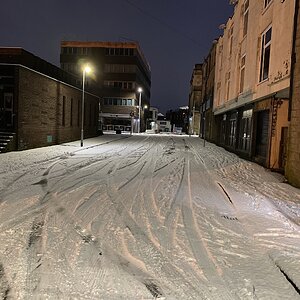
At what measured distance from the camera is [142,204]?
25.3 feet

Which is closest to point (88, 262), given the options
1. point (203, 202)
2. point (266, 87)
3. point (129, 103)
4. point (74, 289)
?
point (74, 289)

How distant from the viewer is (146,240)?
534 cm

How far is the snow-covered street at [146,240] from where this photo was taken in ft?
12.5

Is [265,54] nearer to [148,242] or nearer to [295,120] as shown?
[295,120]

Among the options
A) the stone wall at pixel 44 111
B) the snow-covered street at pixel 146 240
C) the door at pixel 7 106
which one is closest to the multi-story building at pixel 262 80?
the snow-covered street at pixel 146 240

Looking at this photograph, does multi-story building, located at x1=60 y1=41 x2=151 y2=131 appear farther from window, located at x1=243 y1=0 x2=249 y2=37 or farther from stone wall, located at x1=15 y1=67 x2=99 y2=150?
window, located at x1=243 y1=0 x2=249 y2=37

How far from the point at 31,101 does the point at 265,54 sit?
1370cm

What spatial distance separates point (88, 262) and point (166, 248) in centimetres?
120

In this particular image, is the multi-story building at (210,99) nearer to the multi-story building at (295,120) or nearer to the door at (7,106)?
the door at (7,106)

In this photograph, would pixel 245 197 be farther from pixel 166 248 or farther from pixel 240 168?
pixel 240 168

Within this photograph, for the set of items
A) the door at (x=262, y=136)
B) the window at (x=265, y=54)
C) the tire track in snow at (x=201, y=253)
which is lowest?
the tire track in snow at (x=201, y=253)

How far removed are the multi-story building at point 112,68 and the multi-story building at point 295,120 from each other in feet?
198

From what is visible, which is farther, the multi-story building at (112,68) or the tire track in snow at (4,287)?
the multi-story building at (112,68)

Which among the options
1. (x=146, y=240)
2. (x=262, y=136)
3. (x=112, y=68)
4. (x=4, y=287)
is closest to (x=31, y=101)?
(x=262, y=136)
